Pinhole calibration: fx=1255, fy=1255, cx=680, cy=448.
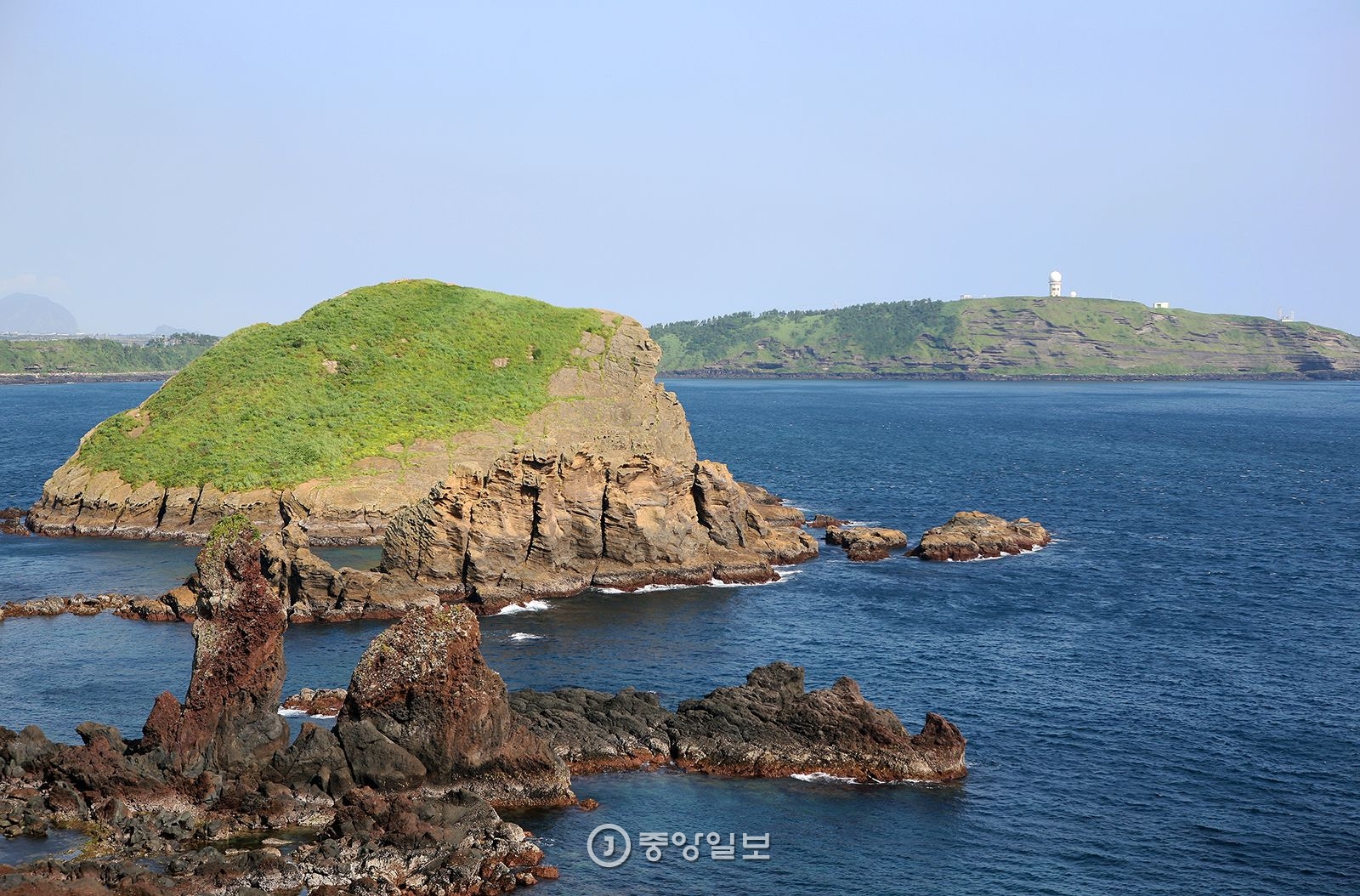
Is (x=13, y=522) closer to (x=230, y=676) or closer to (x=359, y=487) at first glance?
(x=359, y=487)

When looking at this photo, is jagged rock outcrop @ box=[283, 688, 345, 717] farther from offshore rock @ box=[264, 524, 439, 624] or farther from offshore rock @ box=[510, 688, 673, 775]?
offshore rock @ box=[264, 524, 439, 624]

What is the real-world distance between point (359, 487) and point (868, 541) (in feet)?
139

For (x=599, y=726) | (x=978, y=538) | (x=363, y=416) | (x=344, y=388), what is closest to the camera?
(x=599, y=726)

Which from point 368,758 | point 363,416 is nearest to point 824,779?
point 368,758

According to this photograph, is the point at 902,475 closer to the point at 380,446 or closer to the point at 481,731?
the point at 380,446

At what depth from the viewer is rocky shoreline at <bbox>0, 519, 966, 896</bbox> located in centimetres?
3944

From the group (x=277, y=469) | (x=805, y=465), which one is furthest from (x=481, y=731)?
(x=805, y=465)

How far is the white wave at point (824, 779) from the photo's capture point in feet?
161

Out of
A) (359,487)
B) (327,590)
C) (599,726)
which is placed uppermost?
(359,487)

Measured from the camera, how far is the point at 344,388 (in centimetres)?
12494

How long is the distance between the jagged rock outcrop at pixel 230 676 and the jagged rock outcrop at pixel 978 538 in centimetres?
5506

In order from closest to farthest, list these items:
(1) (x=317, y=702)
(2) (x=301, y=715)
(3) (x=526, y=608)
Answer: (2) (x=301, y=715), (1) (x=317, y=702), (3) (x=526, y=608)

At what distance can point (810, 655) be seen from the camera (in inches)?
2606

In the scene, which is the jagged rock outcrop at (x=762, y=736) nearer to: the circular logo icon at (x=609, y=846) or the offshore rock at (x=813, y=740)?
the offshore rock at (x=813, y=740)
